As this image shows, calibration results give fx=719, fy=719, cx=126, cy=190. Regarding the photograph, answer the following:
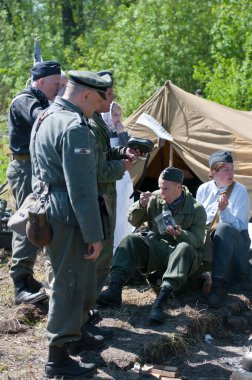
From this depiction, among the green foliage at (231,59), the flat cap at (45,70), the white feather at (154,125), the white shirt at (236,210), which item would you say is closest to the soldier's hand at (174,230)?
the white shirt at (236,210)

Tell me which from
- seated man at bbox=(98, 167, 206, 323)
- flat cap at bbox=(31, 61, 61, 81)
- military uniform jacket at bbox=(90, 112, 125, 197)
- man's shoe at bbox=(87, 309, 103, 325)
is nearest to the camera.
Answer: military uniform jacket at bbox=(90, 112, 125, 197)

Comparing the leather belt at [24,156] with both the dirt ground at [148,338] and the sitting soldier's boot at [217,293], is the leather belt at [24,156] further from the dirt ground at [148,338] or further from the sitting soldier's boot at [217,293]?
the sitting soldier's boot at [217,293]

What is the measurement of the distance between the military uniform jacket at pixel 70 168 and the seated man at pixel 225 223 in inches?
84.4

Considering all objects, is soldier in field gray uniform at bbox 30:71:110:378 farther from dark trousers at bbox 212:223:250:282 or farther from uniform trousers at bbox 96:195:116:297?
dark trousers at bbox 212:223:250:282

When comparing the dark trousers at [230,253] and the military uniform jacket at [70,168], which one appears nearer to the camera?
the military uniform jacket at [70,168]

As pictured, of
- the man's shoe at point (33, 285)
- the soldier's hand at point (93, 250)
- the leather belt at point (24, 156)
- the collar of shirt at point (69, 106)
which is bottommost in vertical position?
the man's shoe at point (33, 285)

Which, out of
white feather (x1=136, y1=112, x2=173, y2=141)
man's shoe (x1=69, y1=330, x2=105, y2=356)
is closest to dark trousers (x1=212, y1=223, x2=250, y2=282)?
man's shoe (x1=69, y1=330, x2=105, y2=356)

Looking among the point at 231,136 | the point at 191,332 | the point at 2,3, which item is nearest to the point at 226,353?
the point at 191,332

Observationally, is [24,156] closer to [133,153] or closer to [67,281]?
[133,153]

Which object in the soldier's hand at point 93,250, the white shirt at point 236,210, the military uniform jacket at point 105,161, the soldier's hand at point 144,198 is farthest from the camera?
the white shirt at point 236,210

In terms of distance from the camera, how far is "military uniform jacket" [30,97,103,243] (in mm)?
3855

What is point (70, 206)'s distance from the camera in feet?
13.1

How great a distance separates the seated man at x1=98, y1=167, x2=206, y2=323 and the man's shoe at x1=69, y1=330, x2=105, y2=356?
2.73 ft

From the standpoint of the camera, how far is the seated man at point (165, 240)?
18.0 feet
